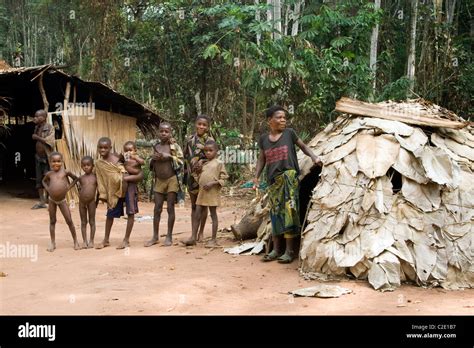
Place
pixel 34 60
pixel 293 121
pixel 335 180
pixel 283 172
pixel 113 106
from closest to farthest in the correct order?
pixel 335 180, pixel 283 172, pixel 293 121, pixel 113 106, pixel 34 60

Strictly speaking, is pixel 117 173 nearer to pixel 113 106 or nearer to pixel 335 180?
pixel 335 180

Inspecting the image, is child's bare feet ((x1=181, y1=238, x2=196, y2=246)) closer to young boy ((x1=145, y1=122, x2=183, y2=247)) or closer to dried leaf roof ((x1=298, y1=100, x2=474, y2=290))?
young boy ((x1=145, y1=122, x2=183, y2=247))

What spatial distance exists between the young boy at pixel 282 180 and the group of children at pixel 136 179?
96 cm

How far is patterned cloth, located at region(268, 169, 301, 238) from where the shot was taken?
5695 mm

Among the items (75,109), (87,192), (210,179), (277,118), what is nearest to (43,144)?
(75,109)

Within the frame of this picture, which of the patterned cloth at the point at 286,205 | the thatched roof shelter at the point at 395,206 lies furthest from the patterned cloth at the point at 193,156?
the thatched roof shelter at the point at 395,206

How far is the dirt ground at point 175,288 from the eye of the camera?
13.6 ft

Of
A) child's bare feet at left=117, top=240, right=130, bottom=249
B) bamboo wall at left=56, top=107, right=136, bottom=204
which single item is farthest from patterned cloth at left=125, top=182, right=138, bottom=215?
bamboo wall at left=56, top=107, right=136, bottom=204

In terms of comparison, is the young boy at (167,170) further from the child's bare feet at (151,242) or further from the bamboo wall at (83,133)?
the bamboo wall at (83,133)

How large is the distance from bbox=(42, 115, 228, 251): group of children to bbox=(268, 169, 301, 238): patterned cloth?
40.9 inches

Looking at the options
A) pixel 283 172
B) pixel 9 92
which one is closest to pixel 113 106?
pixel 9 92

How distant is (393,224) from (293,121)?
5.94m

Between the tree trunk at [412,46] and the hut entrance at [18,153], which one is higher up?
the tree trunk at [412,46]
